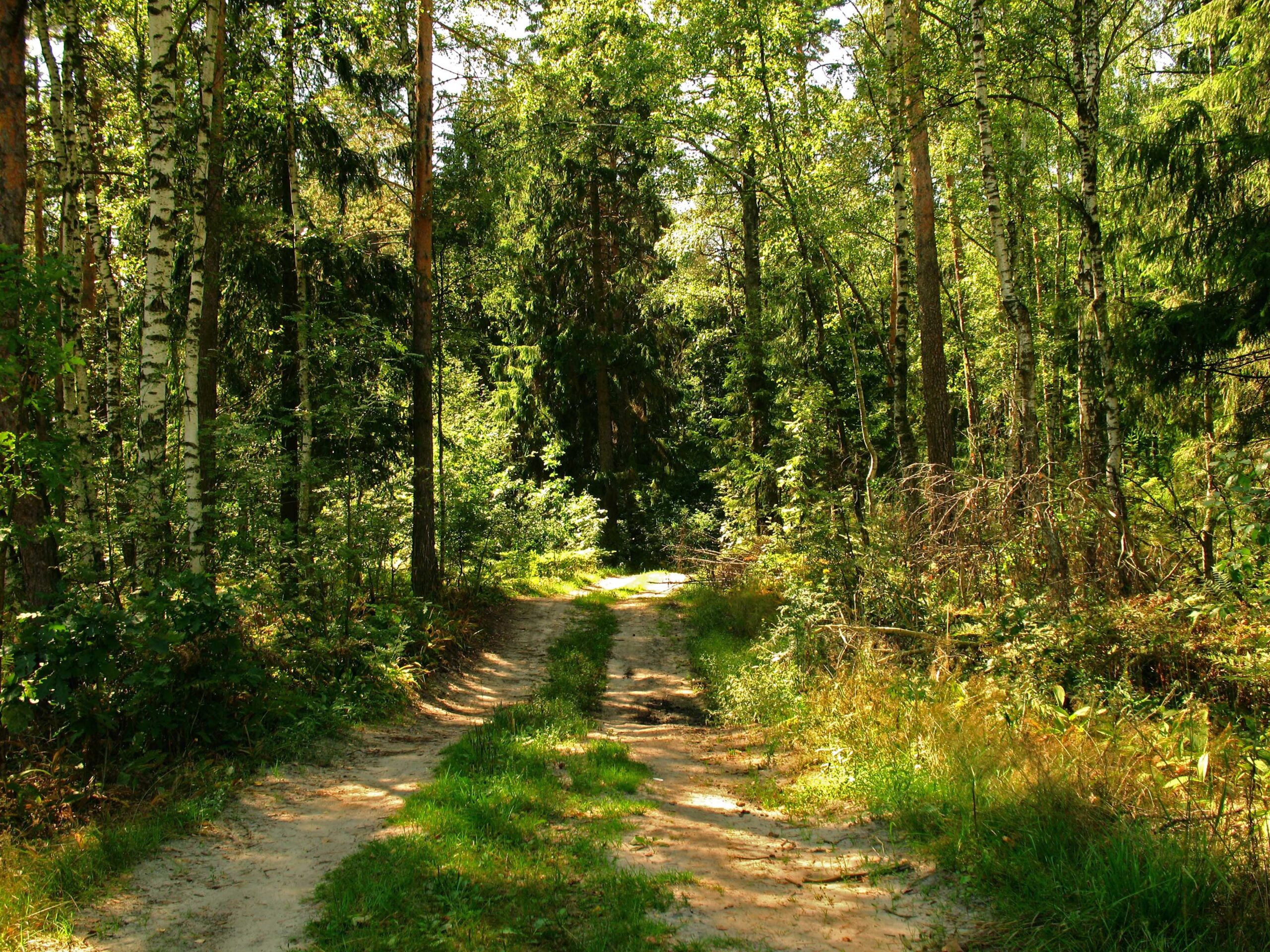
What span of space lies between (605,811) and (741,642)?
19.9ft

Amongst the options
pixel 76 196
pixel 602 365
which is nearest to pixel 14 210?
pixel 76 196

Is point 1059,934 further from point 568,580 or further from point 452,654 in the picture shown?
point 568,580

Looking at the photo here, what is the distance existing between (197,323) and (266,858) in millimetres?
5543

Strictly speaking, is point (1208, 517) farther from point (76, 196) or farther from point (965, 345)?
point (76, 196)

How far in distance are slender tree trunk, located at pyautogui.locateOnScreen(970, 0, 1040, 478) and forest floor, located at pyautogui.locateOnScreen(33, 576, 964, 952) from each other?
5.35 metres

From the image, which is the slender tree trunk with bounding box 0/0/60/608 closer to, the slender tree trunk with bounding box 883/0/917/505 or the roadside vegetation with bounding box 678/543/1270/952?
the roadside vegetation with bounding box 678/543/1270/952

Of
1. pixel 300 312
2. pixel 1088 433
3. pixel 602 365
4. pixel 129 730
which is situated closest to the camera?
pixel 129 730

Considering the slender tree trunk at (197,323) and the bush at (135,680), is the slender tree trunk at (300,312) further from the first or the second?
the bush at (135,680)

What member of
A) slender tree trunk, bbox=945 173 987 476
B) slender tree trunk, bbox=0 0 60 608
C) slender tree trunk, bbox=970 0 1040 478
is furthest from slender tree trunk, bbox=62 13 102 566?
slender tree trunk, bbox=945 173 987 476

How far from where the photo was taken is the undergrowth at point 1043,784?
3252mm

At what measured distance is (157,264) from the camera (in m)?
7.01

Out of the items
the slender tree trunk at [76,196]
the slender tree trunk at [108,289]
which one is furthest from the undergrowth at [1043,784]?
the slender tree trunk at [108,289]

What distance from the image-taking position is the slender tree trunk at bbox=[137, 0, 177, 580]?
6926 mm

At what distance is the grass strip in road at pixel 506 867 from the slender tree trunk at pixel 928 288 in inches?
267
